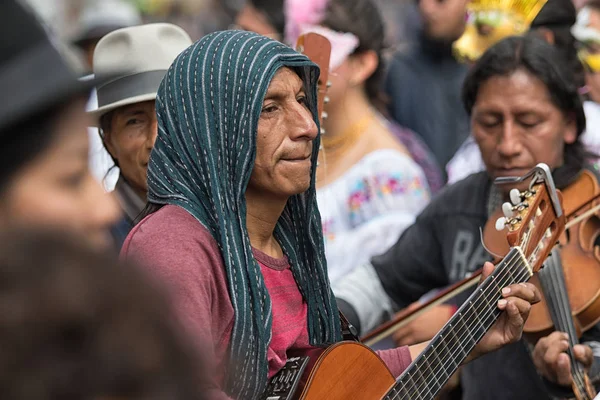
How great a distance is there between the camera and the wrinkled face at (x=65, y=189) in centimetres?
105

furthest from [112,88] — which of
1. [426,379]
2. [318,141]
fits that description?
[426,379]

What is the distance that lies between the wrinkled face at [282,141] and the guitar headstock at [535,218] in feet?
1.99

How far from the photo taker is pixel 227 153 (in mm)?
2318

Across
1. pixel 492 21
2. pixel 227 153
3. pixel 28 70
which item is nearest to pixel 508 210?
pixel 227 153

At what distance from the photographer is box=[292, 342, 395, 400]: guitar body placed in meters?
2.20

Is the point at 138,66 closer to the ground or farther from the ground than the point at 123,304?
farther from the ground

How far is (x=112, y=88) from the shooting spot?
3.10m

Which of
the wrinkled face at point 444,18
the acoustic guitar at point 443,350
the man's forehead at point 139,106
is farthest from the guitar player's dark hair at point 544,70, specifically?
the wrinkled face at point 444,18

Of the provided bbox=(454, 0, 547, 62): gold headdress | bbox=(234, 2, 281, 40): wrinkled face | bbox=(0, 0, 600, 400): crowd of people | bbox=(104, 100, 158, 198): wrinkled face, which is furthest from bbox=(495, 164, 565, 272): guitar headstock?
bbox=(234, 2, 281, 40): wrinkled face

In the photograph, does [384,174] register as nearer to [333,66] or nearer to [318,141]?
[333,66]

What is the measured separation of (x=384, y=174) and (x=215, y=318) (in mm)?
2337

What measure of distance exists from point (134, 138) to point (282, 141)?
81 cm

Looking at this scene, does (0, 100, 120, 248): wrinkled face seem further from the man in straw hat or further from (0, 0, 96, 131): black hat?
the man in straw hat

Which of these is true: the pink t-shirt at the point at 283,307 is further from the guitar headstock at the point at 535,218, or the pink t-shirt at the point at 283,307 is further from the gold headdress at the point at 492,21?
the gold headdress at the point at 492,21
